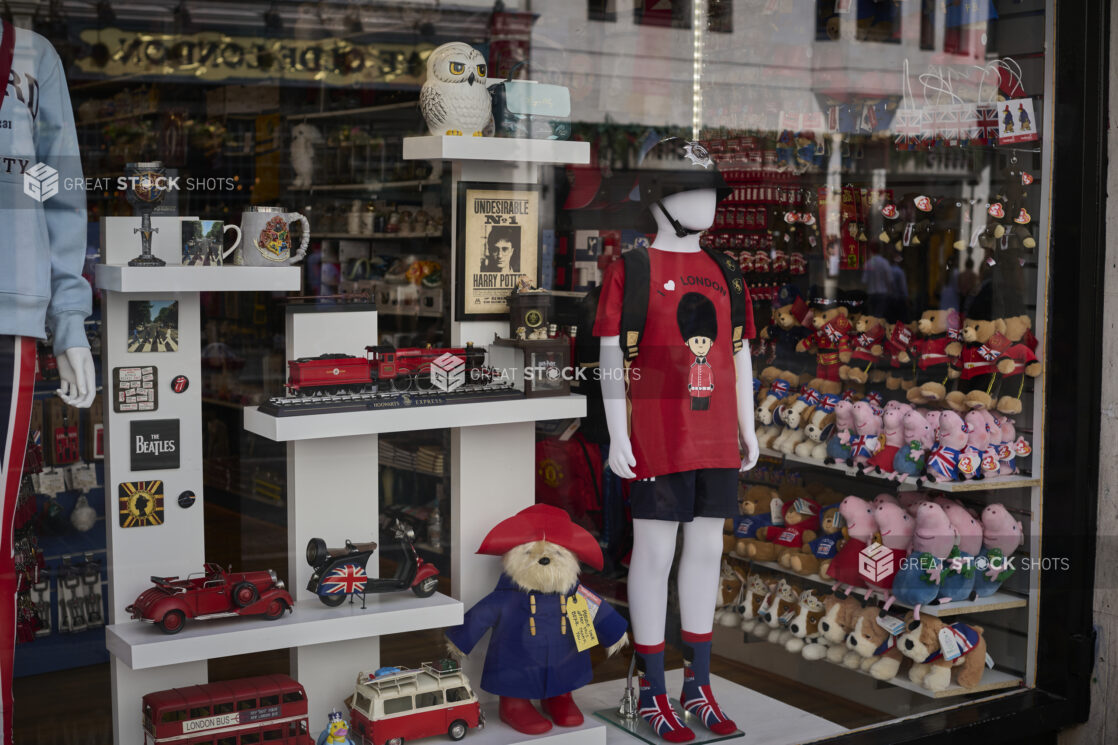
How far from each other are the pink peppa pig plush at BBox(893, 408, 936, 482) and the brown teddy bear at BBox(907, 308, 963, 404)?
5.6 inches

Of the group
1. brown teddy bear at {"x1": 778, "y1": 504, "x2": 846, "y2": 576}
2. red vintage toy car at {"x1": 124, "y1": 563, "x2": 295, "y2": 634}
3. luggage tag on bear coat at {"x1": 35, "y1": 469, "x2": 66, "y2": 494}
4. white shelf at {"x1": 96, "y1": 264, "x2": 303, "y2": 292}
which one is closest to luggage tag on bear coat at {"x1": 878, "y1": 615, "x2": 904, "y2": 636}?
brown teddy bear at {"x1": 778, "y1": 504, "x2": 846, "y2": 576}

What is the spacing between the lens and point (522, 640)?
3170 mm

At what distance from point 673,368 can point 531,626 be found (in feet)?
2.64

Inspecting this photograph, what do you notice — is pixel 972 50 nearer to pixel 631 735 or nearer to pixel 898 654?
pixel 898 654

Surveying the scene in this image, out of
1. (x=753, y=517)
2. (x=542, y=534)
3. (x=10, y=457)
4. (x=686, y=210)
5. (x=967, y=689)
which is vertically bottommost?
(x=967, y=689)

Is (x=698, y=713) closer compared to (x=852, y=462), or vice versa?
(x=698, y=713)

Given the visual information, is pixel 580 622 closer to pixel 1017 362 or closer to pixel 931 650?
pixel 931 650

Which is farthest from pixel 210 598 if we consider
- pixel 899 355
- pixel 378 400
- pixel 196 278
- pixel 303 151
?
pixel 899 355

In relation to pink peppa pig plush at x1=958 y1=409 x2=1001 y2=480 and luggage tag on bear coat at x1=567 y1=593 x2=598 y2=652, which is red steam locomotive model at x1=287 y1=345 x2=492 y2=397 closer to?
luggage tag on bear coat at x1=567 y1=593 x2=598 y2=652

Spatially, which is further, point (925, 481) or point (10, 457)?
point (925, 481)

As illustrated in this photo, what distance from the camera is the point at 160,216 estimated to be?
9.38 ft

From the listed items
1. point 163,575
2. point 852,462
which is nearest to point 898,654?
point 852,462

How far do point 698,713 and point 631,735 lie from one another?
8.9 inches

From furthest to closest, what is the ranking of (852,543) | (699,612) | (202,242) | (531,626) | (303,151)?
(852,543) → (699,612) → (303,151) → (531,626) → (202,242)
